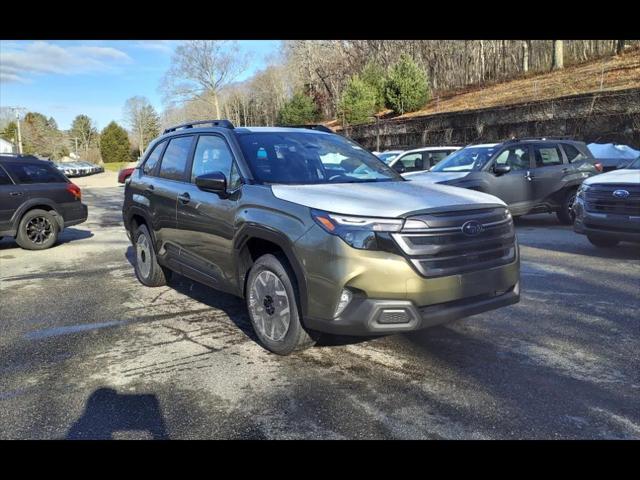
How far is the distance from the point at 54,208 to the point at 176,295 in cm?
551

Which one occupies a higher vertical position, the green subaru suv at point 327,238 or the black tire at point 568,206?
the green subaru suv at point 327,238

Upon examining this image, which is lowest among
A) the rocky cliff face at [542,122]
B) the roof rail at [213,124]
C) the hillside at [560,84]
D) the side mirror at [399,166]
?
the side mirror at [399,166]

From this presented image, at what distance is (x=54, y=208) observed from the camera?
1042 cm

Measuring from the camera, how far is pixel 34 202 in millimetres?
10094

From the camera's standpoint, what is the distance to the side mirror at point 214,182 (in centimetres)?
442

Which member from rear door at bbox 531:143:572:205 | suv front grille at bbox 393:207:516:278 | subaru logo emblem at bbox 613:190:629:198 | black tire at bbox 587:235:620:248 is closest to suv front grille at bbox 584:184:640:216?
subaru logo emblem at bbox 613:190:629:198

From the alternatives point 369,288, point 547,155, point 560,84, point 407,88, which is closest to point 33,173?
point 369,288

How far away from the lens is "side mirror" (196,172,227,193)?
4.42 metres

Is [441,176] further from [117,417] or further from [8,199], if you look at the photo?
[117,417]

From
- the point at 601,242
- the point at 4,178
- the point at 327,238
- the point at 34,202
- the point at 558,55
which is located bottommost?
the point at 601,242

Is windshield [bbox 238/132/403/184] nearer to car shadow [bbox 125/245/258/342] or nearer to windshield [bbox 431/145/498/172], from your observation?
car shadow [bbox 125/245/258/342]

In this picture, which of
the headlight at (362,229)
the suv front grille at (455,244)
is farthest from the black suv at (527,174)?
the headlight at (362,229)

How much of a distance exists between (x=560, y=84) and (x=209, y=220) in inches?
987

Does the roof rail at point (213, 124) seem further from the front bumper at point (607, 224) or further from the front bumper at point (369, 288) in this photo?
the front bumper at point (607, 224)
